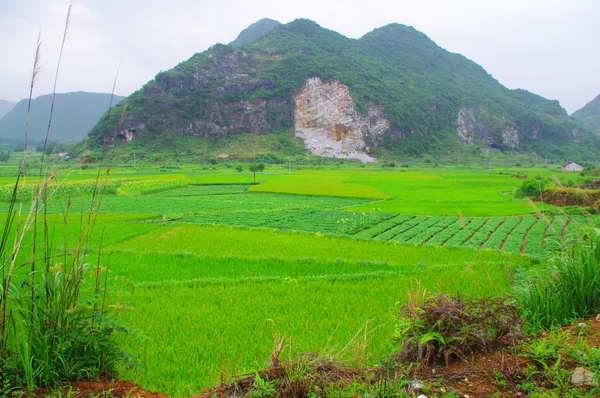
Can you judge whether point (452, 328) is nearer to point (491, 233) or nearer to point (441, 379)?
point (441, 379)

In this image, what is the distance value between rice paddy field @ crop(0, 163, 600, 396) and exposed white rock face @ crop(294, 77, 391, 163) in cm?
8157

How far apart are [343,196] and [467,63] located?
199071 mm

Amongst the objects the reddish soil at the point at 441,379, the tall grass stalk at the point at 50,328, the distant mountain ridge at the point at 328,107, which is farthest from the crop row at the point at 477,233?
the distant mountain ridge at the point at 328,107

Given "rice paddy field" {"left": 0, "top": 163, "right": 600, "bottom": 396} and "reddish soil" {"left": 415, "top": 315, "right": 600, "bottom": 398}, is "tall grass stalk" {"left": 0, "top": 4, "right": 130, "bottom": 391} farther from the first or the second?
"reddish soil" {"left": 415, "top": 315, "right": 600, "bottom": 398}

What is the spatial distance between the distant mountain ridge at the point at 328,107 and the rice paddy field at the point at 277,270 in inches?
2948

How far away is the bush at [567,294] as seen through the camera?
473 centimetres

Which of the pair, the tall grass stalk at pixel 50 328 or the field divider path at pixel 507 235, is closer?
the tall grass stalk at pixel 50 328

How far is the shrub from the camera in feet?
12.0

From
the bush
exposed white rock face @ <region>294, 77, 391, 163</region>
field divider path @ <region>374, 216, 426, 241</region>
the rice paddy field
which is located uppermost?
exposed white rock face @ <region>294, 77, 391, 163</region>

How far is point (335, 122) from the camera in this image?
10850 cm

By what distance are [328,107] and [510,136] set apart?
62.5 meters

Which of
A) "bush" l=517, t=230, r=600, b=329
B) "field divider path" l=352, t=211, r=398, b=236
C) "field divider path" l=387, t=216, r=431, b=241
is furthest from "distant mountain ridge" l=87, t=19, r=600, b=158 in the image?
"bush" l=517, t=230, r=600, b=329

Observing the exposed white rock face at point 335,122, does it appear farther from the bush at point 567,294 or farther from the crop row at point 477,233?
the bush at point 567,294

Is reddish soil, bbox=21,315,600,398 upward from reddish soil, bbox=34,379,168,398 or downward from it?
upward
